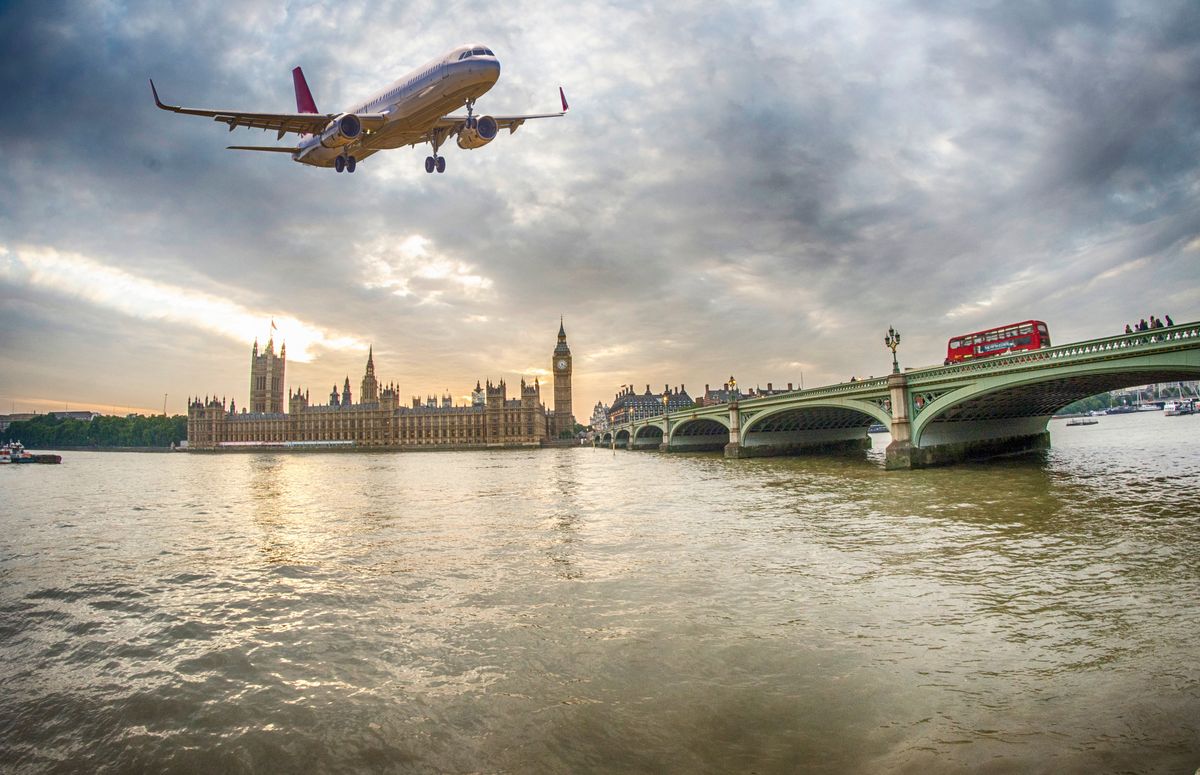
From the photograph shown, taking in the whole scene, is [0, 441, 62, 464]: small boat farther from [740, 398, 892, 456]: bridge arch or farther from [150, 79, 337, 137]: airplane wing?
[740, 398, 892, 456]: bridge arch

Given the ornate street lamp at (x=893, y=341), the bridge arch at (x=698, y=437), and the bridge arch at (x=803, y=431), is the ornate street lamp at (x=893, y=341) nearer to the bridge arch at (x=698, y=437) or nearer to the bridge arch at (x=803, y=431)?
the bridge arch at (x=803, y=431)

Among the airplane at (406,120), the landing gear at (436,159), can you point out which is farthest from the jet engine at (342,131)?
the landing gear at (436,159)

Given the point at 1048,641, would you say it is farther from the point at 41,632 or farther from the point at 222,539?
the point at 222,539

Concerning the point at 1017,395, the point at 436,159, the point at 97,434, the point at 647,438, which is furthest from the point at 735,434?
the point at 97,434

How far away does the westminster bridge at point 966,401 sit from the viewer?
2286 cm

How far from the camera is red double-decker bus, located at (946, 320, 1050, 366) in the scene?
108ft

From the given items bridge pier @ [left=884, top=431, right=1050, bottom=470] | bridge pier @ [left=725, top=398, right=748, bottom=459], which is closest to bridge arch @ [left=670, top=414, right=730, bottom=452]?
bridge pier @ [left=725, top=398, right=748, bottom=459]

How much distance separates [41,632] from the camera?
8336 millimetres

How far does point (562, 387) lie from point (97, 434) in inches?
5345

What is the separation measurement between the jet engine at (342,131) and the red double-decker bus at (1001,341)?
30.2 m

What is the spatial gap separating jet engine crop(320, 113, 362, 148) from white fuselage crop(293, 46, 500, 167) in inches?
27.1

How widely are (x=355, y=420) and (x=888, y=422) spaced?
147 meters

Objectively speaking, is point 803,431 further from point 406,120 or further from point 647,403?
point 647,403

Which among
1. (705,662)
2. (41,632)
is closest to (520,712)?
(705,662)
